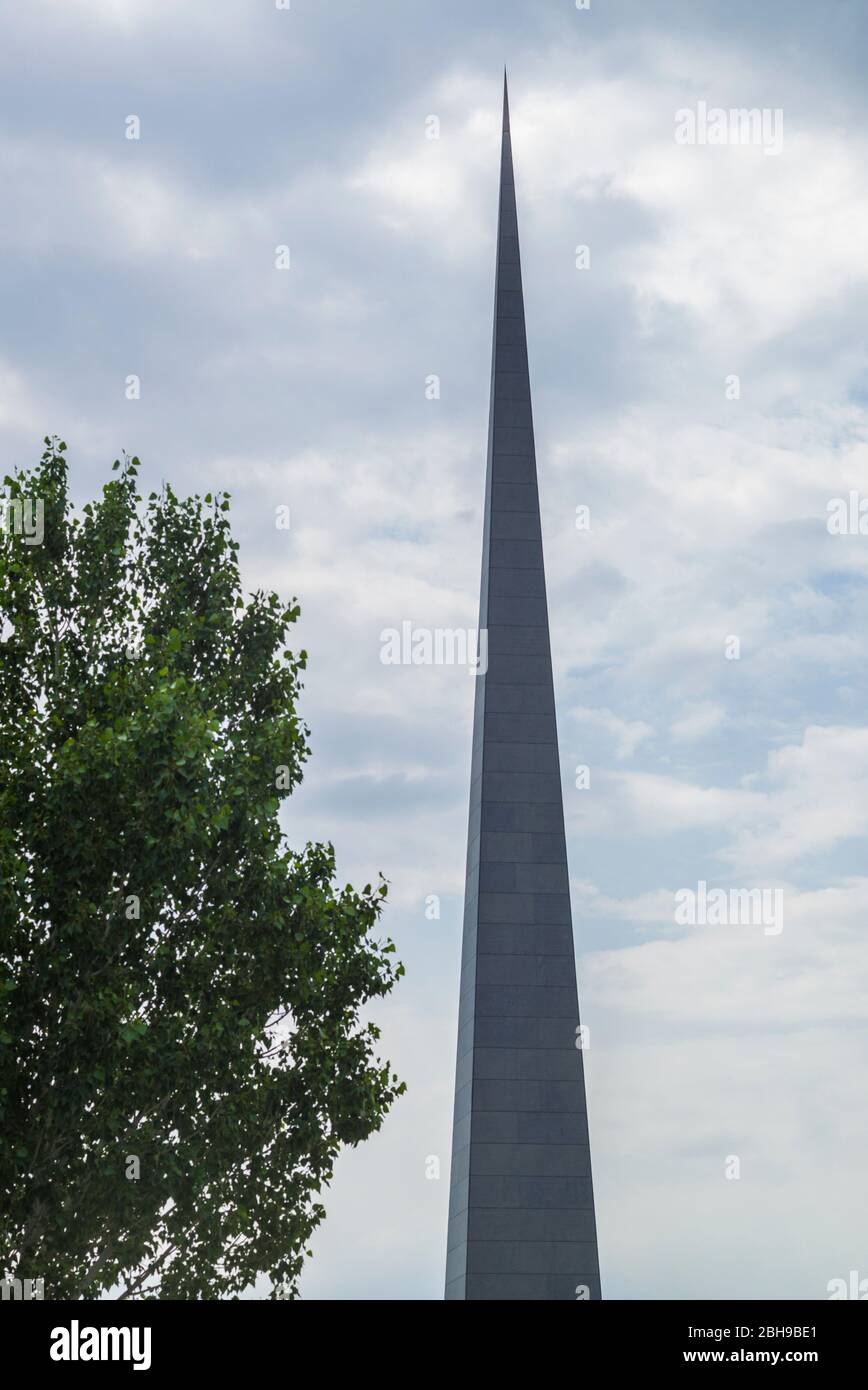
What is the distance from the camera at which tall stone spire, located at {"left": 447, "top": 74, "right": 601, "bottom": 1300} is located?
90.4 feet

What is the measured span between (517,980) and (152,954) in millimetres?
10957

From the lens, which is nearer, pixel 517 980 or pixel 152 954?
pixel 152 954

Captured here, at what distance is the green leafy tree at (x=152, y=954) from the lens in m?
18.7

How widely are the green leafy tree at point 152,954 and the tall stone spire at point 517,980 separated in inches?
301

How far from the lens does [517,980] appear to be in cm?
2897

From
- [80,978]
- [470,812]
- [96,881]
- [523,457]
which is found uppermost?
[523,457]

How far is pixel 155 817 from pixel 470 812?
13.3m

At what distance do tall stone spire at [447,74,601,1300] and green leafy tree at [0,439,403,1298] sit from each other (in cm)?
763

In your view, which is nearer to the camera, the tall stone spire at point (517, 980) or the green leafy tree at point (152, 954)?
the green leafy tree at point (152, 954)

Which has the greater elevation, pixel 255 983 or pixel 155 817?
pixel 155 817
